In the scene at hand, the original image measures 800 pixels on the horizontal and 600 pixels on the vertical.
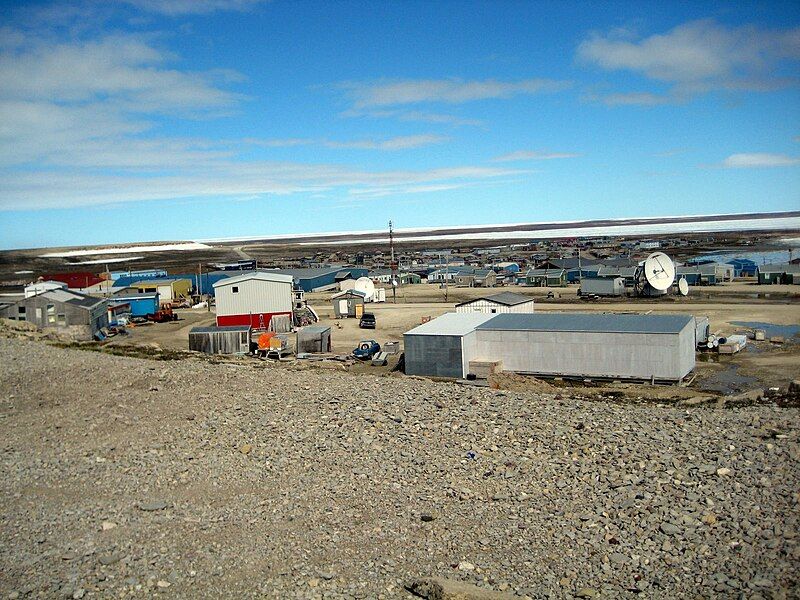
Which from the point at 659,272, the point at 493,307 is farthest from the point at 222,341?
the point at 659,272

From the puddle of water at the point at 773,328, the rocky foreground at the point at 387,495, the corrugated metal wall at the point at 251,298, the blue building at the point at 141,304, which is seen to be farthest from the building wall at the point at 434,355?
the blue building at the point at 141,304

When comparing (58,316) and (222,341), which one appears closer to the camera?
(222,341)

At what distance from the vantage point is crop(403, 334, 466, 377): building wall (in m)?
27.7

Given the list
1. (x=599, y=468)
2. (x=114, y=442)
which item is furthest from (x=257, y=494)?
(x=599, y=468)

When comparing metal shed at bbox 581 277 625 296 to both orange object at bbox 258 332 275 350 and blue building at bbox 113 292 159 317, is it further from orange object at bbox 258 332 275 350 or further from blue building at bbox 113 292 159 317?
blue building at bbox 113 292 159 317

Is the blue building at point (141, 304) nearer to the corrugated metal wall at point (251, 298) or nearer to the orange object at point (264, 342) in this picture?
the corrugated metal wall at point (251, 298)

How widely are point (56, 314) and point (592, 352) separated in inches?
1249

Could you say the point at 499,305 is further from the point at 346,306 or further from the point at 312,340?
the point at 346,306

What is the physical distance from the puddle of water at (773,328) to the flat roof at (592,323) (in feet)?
42.1

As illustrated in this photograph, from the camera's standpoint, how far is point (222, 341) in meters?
36.3

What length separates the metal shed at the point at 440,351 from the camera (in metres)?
27.7

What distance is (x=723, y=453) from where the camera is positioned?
14.5 meters

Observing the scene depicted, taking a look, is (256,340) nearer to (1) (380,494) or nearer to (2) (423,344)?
(2) (423,344)

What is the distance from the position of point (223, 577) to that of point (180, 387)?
12056mm
